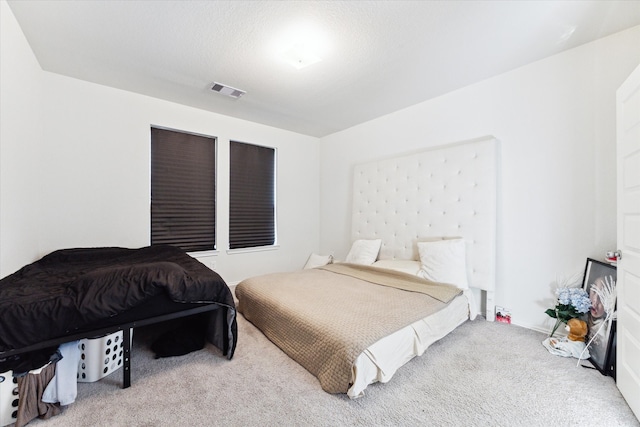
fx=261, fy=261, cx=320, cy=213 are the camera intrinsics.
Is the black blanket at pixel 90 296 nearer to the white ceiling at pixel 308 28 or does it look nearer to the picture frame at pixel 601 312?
the white ceiling at pixel 308 28

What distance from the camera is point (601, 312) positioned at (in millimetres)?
1911

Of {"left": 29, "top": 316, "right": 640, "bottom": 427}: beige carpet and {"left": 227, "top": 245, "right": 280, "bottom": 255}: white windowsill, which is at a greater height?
{"left": 227, "top": 245, "right": 280, "bottom": 255}: white windowsill

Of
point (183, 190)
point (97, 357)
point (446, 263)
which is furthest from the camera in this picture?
point (183, 190)

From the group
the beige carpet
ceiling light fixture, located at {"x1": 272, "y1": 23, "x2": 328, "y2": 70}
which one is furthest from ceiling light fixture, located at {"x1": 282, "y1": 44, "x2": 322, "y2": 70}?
the beige carpet

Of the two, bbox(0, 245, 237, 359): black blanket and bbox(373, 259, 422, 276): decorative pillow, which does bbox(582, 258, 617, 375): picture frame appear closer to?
bbox(373, 259, 422, 276): decorative pillow

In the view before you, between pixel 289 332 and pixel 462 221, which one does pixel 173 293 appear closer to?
pixel 289 332

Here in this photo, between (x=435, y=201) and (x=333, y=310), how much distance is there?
1817 mm

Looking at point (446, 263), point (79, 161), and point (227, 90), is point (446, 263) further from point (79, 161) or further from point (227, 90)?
point (79, 161)

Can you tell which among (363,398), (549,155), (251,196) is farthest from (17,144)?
(549,155)

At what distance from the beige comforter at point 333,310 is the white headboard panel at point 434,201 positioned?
0.54 meters

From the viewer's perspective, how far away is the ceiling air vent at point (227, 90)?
2.82 metres

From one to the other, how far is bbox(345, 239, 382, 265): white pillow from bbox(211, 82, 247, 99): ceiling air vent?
2406 mm

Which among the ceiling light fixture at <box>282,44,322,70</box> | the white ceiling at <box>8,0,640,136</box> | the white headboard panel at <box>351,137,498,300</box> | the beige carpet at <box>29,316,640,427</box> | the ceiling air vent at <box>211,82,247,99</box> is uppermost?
the white ceiling at <box>8,0,640,136</box>

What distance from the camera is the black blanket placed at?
52.8 inches
